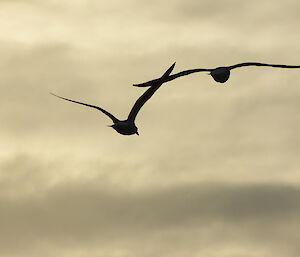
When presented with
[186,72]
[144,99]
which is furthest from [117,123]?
[186,72]

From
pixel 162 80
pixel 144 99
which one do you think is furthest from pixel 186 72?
pixel 144 99

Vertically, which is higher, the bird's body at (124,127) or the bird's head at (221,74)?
the bird's head at (221,74)

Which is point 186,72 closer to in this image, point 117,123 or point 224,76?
point 224,76

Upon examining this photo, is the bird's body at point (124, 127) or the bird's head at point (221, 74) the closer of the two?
the bird's head at point (221, 74)

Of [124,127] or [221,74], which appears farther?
[124,127]

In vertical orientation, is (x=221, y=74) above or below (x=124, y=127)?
above

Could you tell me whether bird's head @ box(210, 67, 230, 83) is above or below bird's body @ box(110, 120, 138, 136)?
above

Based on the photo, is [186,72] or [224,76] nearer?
[186,72]

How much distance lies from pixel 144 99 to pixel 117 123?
3.74m

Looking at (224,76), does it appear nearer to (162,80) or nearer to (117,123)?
(162,80)

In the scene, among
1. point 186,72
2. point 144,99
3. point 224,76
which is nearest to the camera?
point 186,72

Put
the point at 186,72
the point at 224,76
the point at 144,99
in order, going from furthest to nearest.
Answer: the point at 144,99, the point at 224,76, the point at 186,72

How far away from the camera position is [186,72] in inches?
2290

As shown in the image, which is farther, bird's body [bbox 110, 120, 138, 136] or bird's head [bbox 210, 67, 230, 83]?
bird's body [bbox 110, 120, 138, 136]
